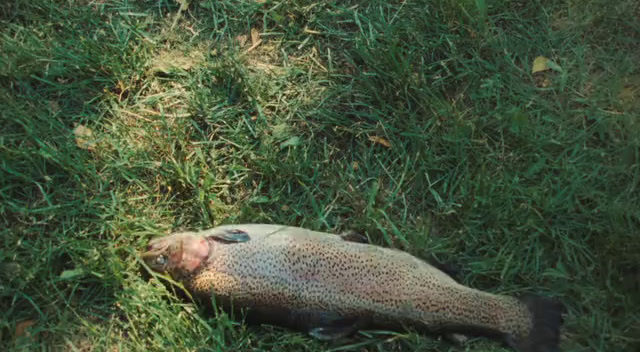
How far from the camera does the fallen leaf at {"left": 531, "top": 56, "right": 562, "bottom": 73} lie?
4.11 meters

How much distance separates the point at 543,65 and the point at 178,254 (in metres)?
2.73

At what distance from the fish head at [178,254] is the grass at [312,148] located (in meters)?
0.16

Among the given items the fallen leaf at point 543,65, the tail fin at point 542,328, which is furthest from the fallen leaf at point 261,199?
the fallen leaf at point 543,65

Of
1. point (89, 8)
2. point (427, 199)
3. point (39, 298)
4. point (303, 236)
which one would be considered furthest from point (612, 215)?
point (89, 8)

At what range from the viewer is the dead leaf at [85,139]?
4.17m

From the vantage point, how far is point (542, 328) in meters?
3.48

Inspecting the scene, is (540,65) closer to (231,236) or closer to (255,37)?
(255,37)

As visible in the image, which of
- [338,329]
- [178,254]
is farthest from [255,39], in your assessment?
[338,329]

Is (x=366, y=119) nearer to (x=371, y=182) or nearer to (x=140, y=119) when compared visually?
(x=371, y=182)

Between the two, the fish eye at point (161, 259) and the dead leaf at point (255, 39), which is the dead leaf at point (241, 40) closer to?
the dead leaf at point (255, 39)

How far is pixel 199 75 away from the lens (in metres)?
4.33

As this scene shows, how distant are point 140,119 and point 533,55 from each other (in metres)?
2.80

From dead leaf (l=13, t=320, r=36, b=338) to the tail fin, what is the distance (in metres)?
2.95

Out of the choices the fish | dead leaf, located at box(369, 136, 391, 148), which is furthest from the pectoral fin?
dead leaf, located at box(369, 136, 391, 148)
